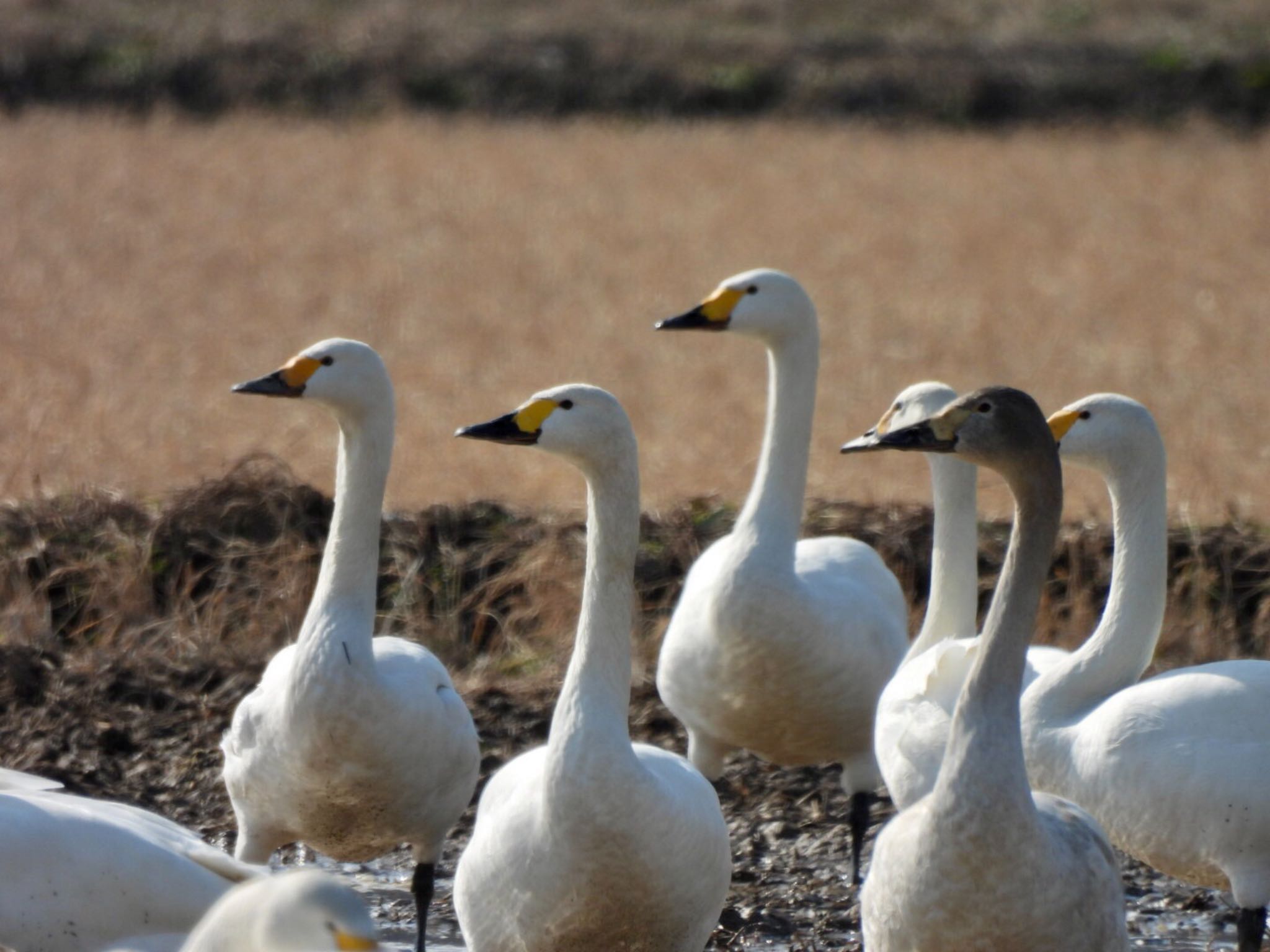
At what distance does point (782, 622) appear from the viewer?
6.12 meters

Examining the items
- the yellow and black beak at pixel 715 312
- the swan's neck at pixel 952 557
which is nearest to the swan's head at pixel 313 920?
the swan's neck at pixel 952 557

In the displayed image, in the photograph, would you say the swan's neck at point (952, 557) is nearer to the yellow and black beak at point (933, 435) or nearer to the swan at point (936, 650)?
the swan at point (936, 650)

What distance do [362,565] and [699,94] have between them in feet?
59.8

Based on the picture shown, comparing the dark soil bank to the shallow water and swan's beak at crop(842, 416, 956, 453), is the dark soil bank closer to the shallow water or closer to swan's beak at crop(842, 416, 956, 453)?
the shallow water

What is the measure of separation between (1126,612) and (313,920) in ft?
9.18

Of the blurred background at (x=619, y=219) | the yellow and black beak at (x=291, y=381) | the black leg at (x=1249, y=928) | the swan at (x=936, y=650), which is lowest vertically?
the black leg at (x=1249, y=928)

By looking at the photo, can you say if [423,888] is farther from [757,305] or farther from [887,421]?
[757,305]

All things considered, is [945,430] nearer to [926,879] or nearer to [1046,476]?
[1046,476]

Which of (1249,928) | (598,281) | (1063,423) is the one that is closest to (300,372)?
(1063,423)

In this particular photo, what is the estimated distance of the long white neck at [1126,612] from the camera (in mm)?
5301

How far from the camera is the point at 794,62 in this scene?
924 inches

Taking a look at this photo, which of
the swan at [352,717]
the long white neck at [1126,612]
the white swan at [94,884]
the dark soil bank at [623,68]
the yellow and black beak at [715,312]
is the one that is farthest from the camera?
the dark soil bank at [623,68]

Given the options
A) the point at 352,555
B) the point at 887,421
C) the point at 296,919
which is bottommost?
the point at 296,919

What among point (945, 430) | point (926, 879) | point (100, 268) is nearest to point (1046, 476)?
point (945, 430)
